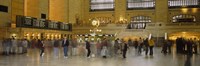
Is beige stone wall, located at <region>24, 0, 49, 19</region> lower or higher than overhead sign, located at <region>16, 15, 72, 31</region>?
higher

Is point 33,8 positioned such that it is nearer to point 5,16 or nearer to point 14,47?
point 5,16

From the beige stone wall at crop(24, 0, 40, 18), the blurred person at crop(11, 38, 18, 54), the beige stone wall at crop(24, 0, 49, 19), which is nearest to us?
the blurred person at crop(11, 38, 18, 54)

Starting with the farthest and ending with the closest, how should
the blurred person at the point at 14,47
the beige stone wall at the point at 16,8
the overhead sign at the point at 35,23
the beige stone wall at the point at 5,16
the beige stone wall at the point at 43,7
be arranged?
the beige stone wall at the point at 43,7, the beige stone wall at the point at 16,8, the overhead sign at the point at 35,23, the beige stone wall at the point at 5,16, the blurred person at the point at 14,47

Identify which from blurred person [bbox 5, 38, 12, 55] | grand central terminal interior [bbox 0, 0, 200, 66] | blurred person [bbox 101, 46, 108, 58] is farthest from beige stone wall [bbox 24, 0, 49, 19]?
blurred person [bbox 101, 46, 108, 58]

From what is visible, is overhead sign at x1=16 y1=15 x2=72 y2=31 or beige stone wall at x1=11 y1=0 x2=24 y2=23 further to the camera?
beige stone wall at x1=11 y1=0 x2=24 y2=23

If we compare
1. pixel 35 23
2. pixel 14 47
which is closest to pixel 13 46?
pixel 14 47

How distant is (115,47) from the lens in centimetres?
2328

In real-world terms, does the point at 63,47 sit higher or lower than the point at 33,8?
lower

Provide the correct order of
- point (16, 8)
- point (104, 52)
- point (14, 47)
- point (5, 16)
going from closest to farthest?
1. point (104, 52)
2. point (14, 47)
3. point (5, 16)
4. point (16, 8)

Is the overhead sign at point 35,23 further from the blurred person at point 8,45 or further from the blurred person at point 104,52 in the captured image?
the blurred person at point 104,52

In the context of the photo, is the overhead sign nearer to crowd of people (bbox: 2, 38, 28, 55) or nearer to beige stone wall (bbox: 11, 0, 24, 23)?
beige stone wall (bbox: 11, 0, 24, 23)

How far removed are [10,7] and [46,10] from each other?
11.1m

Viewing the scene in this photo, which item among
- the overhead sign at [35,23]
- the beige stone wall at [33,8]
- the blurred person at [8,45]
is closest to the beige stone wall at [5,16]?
the overhead sign at [35,23]

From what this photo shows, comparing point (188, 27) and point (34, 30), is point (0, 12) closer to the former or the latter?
point (34, 30)
